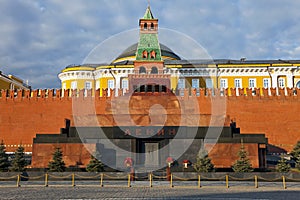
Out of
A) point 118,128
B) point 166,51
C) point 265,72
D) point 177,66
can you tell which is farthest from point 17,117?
point 265,72

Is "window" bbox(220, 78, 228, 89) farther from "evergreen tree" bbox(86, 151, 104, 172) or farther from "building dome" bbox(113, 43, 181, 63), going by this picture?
"evergreen tree" bbox(86, 151, 104, 172)

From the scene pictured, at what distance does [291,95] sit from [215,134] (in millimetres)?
11081

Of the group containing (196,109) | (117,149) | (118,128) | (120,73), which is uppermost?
(120,73)

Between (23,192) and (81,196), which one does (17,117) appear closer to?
(23,192)

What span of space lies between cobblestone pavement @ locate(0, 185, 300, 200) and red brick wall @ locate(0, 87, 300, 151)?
1220 cm

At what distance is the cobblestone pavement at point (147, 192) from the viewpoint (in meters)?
9.98

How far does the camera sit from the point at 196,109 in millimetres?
25719

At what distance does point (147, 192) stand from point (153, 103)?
13.1m

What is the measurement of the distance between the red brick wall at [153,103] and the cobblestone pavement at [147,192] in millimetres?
12204

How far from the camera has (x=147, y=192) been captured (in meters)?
11.0

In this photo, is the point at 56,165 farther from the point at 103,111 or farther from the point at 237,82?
the point at 237,82

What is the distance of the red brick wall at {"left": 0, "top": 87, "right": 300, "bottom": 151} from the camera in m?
24.5

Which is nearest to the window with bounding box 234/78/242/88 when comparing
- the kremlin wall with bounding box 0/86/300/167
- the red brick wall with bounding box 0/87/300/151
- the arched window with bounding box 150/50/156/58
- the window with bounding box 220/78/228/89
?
the window with bounding box 220/78/228/89

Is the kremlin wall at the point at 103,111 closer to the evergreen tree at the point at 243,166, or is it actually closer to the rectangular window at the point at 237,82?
the rectangular window at the point at 237,82
